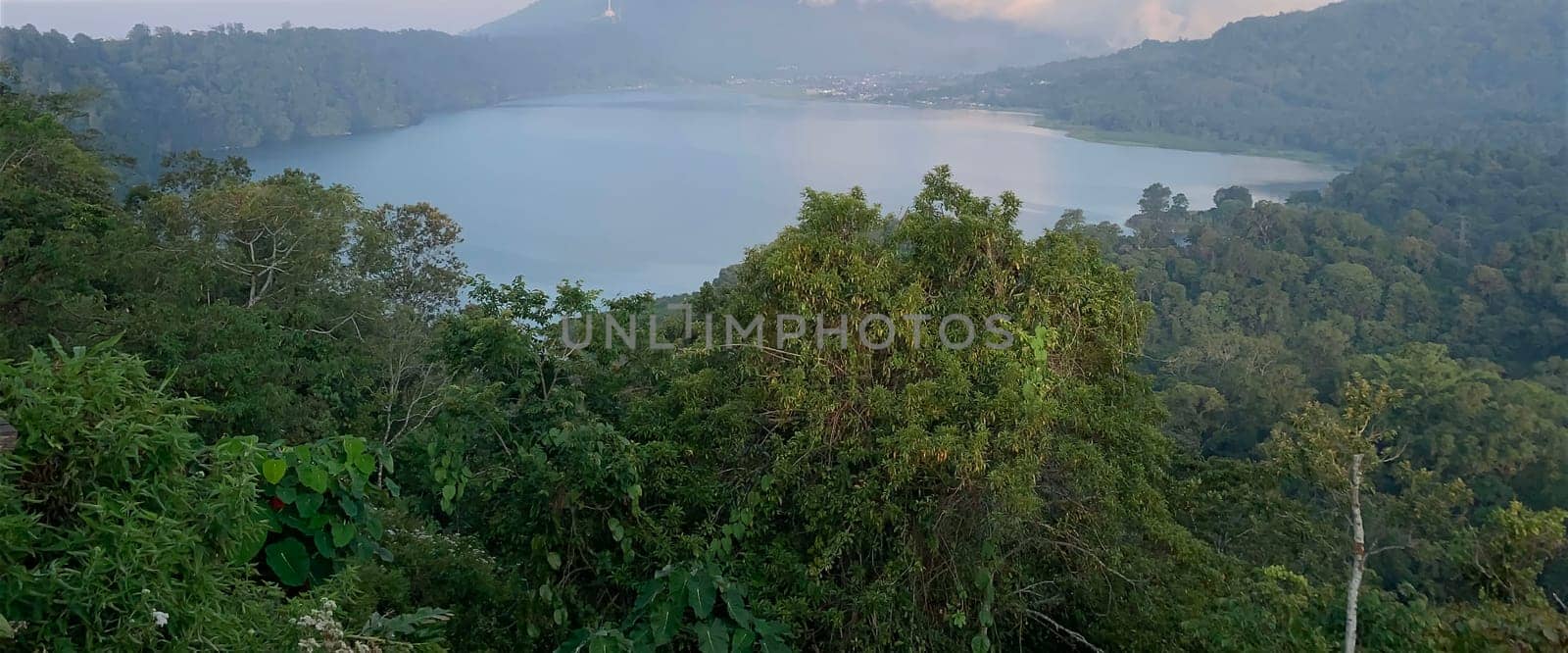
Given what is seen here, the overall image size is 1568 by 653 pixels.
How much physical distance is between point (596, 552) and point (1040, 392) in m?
1.72

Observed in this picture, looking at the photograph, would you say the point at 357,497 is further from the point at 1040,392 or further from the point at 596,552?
the point at 1040,392

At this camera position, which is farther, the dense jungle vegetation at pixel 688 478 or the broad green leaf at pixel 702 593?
the broad green leaf at pixel 702 593

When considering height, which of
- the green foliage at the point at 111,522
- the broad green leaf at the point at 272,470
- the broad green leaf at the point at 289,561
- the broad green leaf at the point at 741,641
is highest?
the green foliage at the point at 111,522

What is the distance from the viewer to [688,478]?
3.49m

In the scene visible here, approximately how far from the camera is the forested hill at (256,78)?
29812 mm

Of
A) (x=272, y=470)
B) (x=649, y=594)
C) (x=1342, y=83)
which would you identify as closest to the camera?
(x=272, y=470)

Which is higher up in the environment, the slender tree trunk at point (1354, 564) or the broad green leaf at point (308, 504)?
the broad green leaf at point (308, 504)

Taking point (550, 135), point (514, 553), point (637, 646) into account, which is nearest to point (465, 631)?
point (514, 553)

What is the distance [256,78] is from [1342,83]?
61749 millimetres

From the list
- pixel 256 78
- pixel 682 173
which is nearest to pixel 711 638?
pixel 682 173

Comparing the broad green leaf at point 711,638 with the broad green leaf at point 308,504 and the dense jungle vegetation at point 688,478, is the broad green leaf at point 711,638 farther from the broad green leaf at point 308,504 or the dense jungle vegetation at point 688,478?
the broad green leaf at point 308,504

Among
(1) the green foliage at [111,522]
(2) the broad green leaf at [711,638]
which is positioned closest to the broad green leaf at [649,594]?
(2) the broad green leaf at [711,638]

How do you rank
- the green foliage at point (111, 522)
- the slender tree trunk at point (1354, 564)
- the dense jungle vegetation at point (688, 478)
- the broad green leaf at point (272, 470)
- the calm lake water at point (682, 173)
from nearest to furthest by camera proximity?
1. the green foliage at point (111, 522)
2. the dense jungle vegetation at point (688, 478)
3. the broad green leaf at point (272, 470)
4. the slender tree trunk at point (1354, 564)
5. the calm lake water at point (682, 173)

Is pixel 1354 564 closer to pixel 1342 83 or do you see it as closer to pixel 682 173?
pixel 682 173
